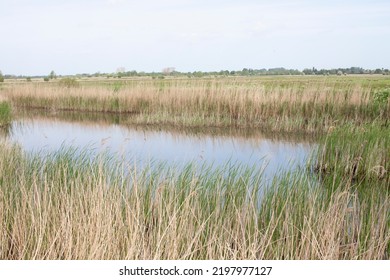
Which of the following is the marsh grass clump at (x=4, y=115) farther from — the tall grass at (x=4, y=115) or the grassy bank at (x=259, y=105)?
the grassy bank at (x=259, y=105)

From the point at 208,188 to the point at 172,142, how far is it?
20.9 feet

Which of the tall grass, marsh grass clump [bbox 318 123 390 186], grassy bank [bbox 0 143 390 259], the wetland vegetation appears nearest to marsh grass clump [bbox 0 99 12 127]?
the tall grass

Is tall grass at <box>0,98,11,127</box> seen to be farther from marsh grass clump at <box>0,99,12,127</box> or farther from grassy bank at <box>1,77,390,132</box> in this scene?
grassy bank at <box>1,77,390,132</box>

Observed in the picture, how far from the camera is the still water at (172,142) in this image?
7855mm

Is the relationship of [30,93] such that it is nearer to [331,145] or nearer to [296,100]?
[296,100]

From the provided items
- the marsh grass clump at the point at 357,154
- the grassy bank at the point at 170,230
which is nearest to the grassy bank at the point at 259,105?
the marsh grass clump at the point at 357,154

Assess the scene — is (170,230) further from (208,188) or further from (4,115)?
(4,115)

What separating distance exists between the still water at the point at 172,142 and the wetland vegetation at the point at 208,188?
0.78 m

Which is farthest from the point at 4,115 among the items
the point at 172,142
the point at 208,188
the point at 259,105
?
the point at 208,188

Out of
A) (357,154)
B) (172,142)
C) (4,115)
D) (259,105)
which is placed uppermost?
(259,105)

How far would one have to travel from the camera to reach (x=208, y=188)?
379 centimetres

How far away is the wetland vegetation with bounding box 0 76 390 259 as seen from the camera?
272cm

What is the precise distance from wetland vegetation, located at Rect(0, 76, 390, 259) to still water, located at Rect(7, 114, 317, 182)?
0.78 metres

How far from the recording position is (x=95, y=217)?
2.76 meters
